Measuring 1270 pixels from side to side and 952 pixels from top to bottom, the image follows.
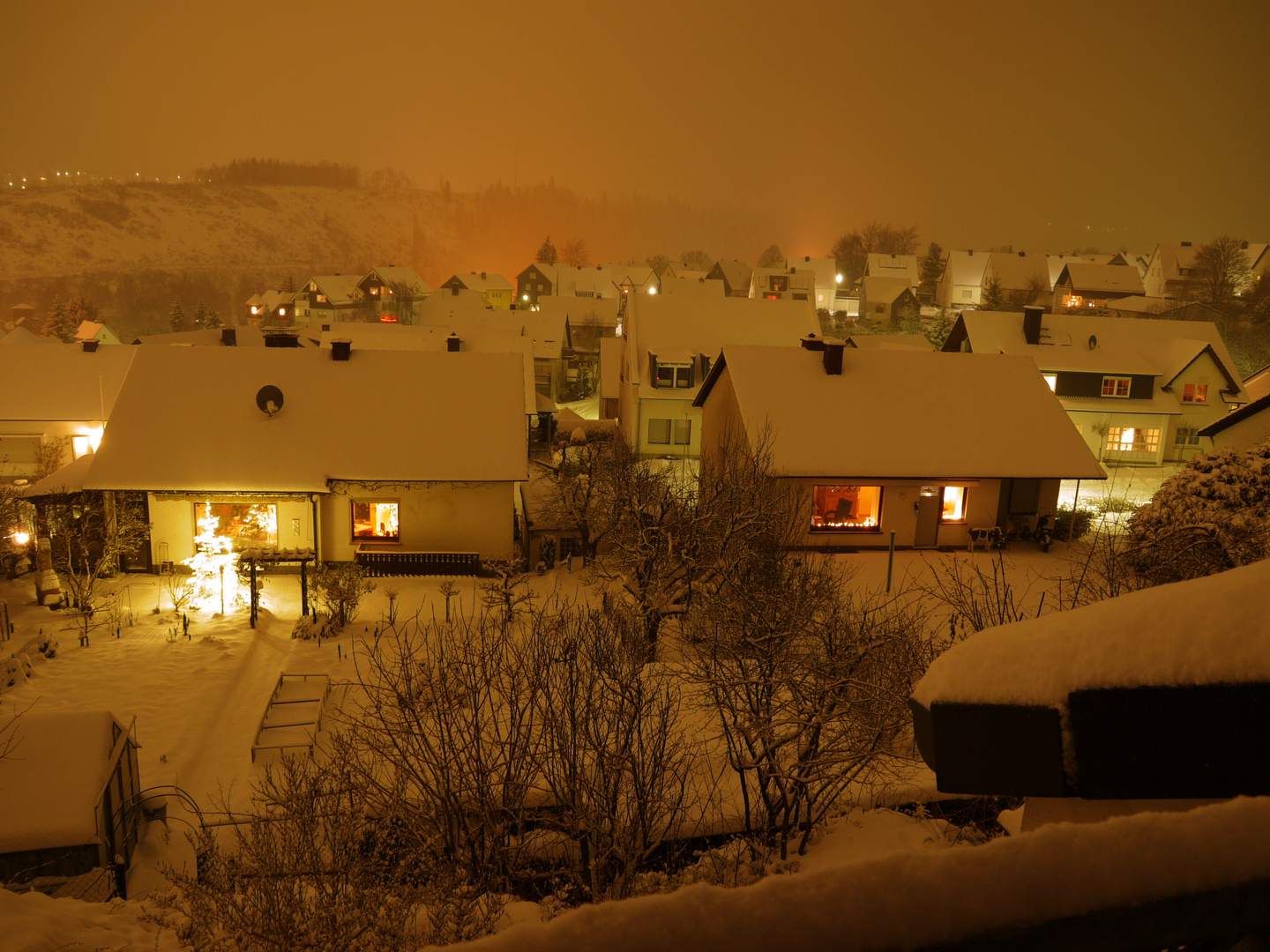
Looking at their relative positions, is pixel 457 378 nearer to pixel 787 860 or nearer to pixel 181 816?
pixel 181 816

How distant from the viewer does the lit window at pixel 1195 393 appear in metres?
36.6

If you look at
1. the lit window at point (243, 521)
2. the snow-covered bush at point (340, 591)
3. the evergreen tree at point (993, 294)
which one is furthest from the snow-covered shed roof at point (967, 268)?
the snow-covered bush at point (340, 591)

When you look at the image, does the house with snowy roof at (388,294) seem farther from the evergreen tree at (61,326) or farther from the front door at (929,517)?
the front door at (929,517)

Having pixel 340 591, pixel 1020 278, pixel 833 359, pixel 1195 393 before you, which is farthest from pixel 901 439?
pixel 1020 278

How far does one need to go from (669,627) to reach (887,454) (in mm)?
10109

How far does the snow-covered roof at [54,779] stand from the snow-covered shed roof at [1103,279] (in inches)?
3319

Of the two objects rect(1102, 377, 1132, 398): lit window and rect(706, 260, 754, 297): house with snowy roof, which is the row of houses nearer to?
rect(1102, 377, 1132, 398): lit window

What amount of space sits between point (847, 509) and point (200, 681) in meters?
17.3

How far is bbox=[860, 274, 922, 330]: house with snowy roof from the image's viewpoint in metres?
77.2

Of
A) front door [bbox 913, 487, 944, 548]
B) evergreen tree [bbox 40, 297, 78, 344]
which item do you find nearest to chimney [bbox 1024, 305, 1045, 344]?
front door [bbox 913, 487, 944, 548]

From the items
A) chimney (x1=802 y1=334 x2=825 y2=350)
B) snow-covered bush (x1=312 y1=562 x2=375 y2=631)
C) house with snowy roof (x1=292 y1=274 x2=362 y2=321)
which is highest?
A: house with snowy roof (x1=292 y1=274 x2=362 y2=321)

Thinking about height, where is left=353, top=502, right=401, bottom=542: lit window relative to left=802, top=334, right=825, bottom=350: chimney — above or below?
below

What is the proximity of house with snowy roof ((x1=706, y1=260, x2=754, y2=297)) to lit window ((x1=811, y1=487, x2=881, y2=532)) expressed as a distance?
68451mm

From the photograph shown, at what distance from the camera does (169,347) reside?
80.0 ft
